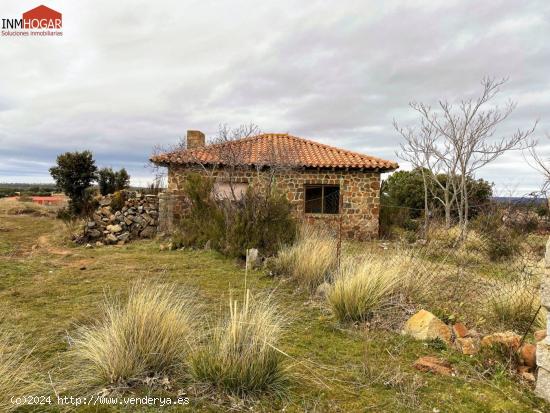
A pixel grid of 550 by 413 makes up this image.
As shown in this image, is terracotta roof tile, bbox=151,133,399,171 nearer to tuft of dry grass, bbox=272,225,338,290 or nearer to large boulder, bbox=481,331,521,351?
tuft of dry grass, bbox=272,225,338,290

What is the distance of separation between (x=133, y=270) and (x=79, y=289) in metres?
1.63

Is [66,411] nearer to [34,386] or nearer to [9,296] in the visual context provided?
[34,386]

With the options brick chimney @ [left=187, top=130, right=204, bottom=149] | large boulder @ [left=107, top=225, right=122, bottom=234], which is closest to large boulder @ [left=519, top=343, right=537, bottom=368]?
large boulder @ [left=107, top=225, right=122, bottom=234]

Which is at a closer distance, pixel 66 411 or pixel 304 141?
pixel 66 411

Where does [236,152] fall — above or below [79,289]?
above

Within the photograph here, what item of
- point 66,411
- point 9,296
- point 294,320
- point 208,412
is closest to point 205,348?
point 208,412

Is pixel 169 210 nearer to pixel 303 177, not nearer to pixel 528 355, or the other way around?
pixel 303 177

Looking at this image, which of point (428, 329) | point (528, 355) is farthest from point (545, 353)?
point (428, 329)

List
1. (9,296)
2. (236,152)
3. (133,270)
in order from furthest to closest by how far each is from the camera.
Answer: (236,152) → (133,270) → (9,296)

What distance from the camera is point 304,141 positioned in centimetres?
1738

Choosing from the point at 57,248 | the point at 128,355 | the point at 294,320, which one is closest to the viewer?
the point at 128,355

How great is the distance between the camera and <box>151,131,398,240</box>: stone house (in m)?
14.0

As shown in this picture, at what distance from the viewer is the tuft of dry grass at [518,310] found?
4.58 m

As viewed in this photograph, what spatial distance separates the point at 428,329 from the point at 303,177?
11.0 meters
